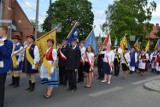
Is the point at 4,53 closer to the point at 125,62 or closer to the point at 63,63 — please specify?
the point at 63,63

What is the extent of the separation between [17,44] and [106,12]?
185ft

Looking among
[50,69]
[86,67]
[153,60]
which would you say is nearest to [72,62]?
[50,69]

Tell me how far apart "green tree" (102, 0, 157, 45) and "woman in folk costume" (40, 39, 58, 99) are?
1726 inches

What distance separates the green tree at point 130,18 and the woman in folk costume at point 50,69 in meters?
43.9

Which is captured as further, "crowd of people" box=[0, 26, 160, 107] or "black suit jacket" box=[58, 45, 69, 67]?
"black suit jacket" box=[58, 45, 69, 67]

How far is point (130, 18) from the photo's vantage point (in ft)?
179

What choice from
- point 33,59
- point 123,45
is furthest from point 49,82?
point 123,45

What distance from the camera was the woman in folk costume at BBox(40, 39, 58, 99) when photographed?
10.0 meters

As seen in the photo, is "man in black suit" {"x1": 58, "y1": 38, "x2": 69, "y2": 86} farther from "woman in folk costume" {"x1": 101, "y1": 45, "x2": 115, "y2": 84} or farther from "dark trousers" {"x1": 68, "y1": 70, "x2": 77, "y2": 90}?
"woman in folk costume" {"x1": 101, "y1": 45, "x2": 115, "y2": 84}

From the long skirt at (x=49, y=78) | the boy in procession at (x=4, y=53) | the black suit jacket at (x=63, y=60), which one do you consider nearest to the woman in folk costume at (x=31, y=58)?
the long skirt at (x=49, y=78)

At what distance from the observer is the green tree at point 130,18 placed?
54.8 meters

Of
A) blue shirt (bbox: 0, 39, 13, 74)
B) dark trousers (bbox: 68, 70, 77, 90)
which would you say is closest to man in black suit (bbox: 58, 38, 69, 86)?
dark trousers (bbox: 68, 70, 77, 90)

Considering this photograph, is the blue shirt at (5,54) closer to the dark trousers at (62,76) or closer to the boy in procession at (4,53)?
the boy in procession at (4,53)

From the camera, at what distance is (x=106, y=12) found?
220 feet
